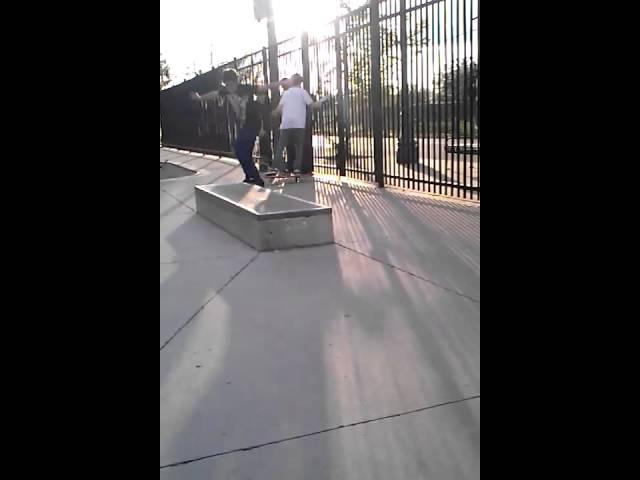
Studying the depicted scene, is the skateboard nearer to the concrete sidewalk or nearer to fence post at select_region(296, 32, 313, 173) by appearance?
fence post at select_region(296, 32, 313, 173)

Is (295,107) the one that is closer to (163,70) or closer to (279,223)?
(163,70)

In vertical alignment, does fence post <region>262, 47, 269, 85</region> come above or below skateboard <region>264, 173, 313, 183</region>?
above

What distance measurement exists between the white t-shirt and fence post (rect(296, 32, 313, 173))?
54cm

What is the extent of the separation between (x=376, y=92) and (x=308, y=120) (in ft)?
8.81

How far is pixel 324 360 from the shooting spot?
3547mm

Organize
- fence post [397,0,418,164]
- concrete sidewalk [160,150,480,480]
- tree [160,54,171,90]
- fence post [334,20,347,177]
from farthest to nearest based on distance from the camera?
1. fence post [334,20,347,177]
2. fence post [397,0,418,164]
3. concrete sidewalk [160,150,480,480]
4. tree [160,54,171,90]

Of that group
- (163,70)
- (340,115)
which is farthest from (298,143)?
(163,70)

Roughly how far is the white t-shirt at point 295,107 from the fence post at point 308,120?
0.54 metres

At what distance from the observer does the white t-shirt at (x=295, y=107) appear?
1199cm

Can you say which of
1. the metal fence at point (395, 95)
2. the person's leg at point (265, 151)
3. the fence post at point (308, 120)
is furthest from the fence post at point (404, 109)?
the person's leg at point (265, 151)

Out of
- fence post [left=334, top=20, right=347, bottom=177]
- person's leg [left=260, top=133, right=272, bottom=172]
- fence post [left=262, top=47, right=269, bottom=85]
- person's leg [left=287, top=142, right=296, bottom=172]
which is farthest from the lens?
fence post [left=262, top=47, right=269, bottom=85]

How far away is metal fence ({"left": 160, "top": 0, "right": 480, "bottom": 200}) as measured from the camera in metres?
8.91

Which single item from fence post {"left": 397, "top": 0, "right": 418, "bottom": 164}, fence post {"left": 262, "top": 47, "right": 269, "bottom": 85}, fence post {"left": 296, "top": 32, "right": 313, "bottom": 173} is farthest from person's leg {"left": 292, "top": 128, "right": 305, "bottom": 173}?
fence post {"left": 262, "top": 47, "right": 269, "bottom": 85}
